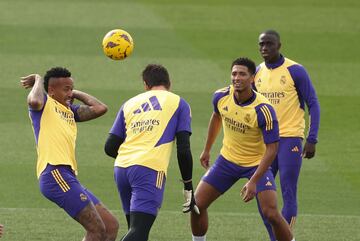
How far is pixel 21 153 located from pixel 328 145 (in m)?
5.12

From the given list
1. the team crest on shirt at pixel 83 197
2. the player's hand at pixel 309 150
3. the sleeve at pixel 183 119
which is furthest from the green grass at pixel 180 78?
the sleeve at pixel 183 119

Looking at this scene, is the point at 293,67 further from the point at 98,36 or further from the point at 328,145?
the point at 98,36

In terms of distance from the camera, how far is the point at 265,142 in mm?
11172

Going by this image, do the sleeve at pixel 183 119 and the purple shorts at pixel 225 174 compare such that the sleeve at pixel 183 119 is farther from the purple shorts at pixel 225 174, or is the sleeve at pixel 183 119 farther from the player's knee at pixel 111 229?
the purple shorts at pixel 225 174

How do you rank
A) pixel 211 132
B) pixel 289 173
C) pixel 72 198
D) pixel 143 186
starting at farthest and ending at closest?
pixel 289 173 < pixel 211 132 < pixel 72 198 < pixel 143 186

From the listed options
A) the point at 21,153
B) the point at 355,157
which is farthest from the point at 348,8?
the point at 21,153

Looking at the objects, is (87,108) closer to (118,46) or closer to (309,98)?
(118,46)

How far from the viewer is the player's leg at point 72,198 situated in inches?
419

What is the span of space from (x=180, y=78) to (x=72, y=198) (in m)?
11.1

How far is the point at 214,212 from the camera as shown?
14.5 metres

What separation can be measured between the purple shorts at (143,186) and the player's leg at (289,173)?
2532 mm

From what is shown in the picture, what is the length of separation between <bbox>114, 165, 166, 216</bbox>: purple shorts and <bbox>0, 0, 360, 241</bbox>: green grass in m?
2.72

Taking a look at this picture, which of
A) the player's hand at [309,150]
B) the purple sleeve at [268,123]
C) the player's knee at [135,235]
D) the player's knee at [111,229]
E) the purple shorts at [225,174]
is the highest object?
the purple sleeve at [268,123]

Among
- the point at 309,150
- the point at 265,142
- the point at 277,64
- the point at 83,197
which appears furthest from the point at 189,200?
the point at 277,64
